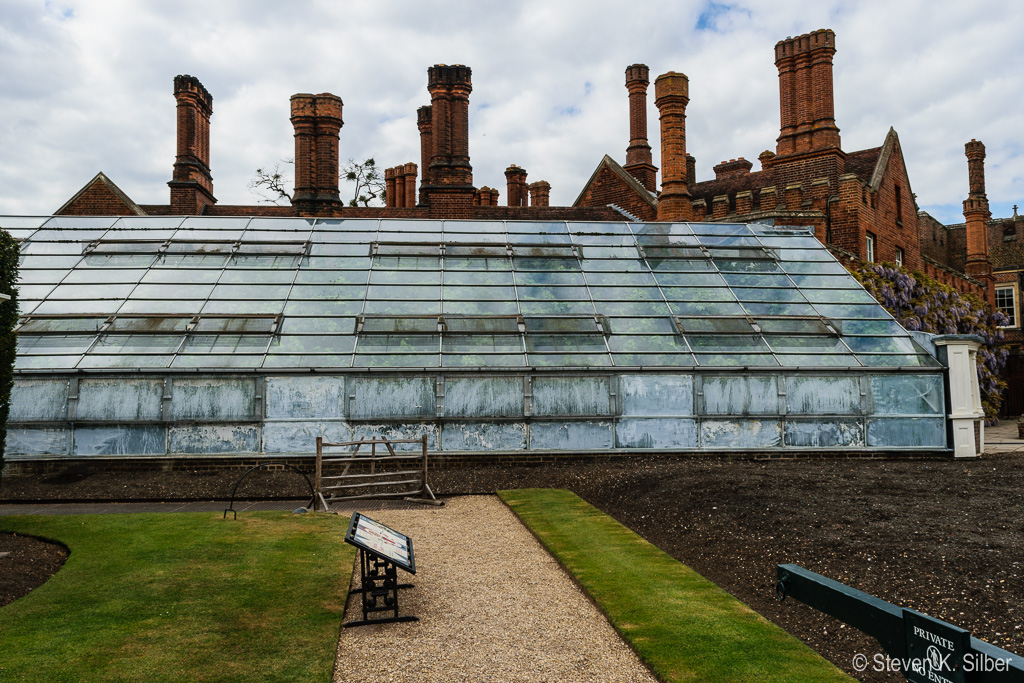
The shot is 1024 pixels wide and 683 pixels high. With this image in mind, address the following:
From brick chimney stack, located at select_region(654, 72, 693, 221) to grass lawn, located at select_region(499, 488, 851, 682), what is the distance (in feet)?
54.3

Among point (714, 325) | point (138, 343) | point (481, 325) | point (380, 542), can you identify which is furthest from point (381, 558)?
point (714, 325)

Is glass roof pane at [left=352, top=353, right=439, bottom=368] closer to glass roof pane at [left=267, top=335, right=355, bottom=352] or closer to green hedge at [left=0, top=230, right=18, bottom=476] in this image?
glass roof pane at [left=267, top=335, right=355, bottom=352]

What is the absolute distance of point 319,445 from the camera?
10266mm

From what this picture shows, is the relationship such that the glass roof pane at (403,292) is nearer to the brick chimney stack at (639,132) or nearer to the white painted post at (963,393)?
the white painted post at (963,393)

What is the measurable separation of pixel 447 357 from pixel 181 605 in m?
8.44

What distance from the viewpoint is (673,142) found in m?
23.3


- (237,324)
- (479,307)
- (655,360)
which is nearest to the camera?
(655,360)

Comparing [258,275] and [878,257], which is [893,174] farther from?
[258,275]

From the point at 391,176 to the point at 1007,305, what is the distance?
41335mm

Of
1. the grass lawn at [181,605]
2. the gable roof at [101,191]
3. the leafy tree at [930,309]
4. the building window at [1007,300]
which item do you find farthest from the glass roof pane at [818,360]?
the building window at [1007,300]

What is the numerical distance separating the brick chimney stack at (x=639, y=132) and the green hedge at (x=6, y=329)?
2450 centimetres

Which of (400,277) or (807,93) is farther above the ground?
(807,93)

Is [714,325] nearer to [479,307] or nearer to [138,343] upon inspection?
[479,307]

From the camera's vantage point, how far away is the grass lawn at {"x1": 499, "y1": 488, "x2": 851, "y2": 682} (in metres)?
5.09
